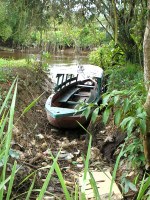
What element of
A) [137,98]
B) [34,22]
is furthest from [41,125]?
[137,98]

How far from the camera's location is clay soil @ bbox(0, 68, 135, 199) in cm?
381

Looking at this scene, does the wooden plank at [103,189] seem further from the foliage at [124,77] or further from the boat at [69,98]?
the foliage at [124,77]

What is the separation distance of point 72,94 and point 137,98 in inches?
263

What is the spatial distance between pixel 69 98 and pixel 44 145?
3.05m

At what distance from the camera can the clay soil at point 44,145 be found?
3.81 meters

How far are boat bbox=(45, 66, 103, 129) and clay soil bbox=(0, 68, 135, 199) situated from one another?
38 centimetres

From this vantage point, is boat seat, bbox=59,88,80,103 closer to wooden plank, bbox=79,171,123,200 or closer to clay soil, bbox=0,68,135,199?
clay soil, bbox=0,68,135,199

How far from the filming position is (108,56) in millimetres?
11938

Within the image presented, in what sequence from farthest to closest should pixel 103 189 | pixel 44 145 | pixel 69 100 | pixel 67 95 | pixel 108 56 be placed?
1. pixel 108 56
2. pixel 67 95
3. pixel 69 100
4. pixel 44 145
5. pixel 103 189

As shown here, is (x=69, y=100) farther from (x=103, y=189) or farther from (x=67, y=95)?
(x=103, y=189)

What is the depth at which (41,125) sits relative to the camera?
7.80 meters

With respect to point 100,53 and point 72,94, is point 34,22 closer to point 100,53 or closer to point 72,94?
point 72,94

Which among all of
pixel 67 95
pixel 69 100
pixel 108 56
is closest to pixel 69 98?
pixel 69 100

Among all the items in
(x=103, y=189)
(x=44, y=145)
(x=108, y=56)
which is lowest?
(x=44, y=145)
